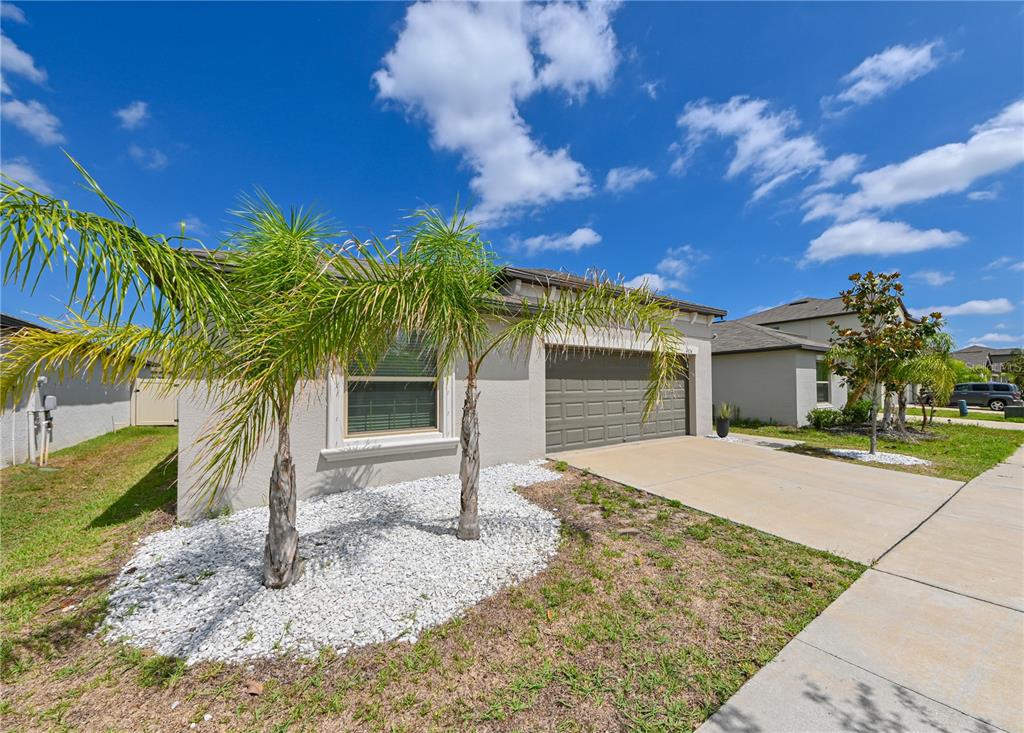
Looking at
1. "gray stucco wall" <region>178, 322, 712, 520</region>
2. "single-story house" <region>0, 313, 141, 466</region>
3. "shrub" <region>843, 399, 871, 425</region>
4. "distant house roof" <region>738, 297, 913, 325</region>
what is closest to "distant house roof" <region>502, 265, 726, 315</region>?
"gray stucco wall" <region>178, 322, 712, 520</region>

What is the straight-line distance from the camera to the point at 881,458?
28.9ft

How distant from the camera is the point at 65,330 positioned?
266 centimetres

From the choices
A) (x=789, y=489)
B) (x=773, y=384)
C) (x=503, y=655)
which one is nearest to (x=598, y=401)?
(x=789, y=489)

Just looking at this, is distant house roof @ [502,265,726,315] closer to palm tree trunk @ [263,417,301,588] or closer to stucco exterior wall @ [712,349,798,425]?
palm tree trunk @ [263,417,301,588]

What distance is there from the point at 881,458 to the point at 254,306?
468 inches

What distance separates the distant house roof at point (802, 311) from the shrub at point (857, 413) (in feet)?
31.3

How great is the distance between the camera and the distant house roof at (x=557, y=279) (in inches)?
220

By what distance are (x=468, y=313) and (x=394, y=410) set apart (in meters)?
3.37

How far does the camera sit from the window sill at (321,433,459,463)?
5848mm

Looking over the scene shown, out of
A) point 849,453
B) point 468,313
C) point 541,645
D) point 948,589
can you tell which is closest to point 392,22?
point 468,313

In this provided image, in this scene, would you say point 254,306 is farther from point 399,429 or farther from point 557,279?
point 557,279

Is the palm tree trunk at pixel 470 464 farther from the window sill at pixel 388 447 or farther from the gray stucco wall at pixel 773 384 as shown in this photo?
the gray stucco wall at pixel 773 384

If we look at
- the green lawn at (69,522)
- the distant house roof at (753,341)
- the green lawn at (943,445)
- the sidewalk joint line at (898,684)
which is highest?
the distant house roof at (753,341)

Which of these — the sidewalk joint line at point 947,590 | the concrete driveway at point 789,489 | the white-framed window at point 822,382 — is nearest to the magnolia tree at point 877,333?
the concrete driveway at point 789,489
